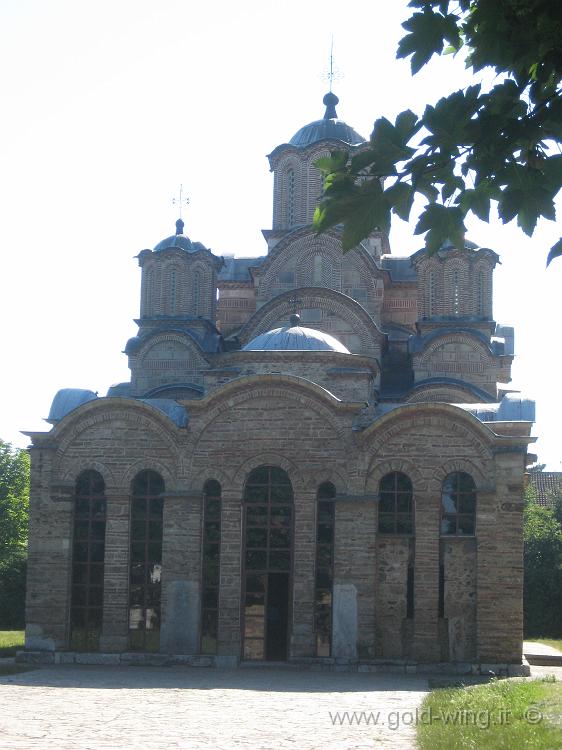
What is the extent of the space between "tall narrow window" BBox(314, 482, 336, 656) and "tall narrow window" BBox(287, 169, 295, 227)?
878 cm

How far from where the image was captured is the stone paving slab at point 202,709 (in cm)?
1088

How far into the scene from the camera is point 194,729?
11.7 m

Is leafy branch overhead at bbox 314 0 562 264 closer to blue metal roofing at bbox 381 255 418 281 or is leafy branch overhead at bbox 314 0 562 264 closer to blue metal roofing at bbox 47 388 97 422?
blue metal roofing at bbox 47 388 97 422

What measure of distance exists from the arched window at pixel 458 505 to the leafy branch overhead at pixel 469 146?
14.9m

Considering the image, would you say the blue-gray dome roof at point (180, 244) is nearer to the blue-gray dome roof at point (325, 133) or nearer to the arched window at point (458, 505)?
the blue-gray dome roof at point (325, 133)

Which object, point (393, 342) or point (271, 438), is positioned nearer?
point (271, 438)

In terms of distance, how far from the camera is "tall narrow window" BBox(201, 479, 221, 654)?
768 inches

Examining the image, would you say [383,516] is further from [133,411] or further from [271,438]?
[133,411]

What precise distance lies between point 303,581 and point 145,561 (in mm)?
2887

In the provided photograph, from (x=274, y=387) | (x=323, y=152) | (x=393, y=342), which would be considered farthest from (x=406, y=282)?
(x=274, y=387)

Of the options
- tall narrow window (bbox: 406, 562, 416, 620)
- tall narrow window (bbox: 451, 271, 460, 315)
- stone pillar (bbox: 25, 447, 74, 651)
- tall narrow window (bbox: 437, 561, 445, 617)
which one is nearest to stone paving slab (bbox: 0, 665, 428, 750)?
stone pillar (bbox: 25, 447, 74, 651)

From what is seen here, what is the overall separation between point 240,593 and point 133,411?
378cm

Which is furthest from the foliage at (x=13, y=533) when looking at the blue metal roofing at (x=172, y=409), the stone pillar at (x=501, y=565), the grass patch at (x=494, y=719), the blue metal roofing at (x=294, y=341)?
the grass patch at (x=494, y=719)

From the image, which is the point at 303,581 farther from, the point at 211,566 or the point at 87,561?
the point at 87,561
